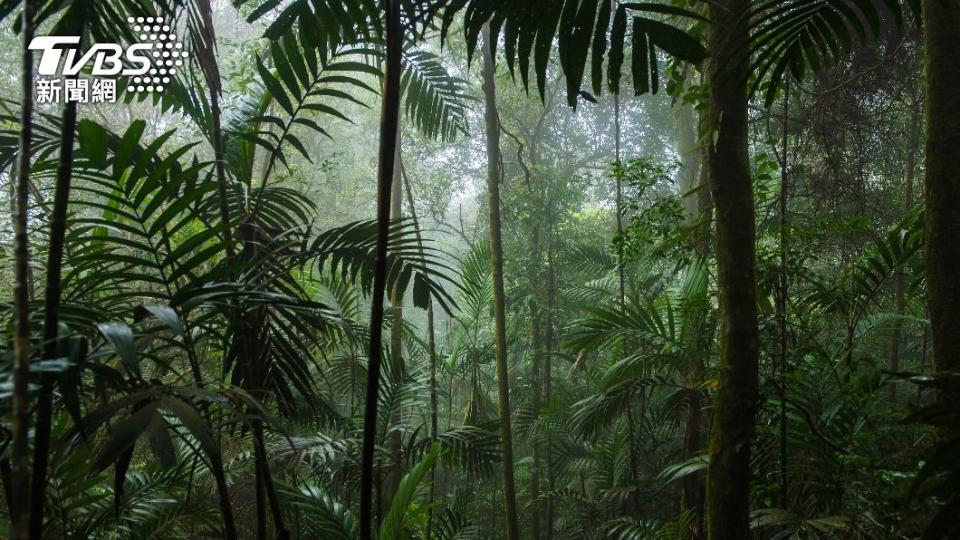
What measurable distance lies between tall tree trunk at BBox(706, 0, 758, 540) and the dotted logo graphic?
64.1 inches

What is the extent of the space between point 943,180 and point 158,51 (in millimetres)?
2303

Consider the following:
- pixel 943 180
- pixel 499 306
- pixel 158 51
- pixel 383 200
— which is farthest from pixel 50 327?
pixel 499 306

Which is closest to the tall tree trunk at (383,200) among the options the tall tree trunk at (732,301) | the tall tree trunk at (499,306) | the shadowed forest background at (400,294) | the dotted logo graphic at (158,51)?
the shadowed forest background at (400,294)

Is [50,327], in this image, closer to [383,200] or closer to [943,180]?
[383,200]

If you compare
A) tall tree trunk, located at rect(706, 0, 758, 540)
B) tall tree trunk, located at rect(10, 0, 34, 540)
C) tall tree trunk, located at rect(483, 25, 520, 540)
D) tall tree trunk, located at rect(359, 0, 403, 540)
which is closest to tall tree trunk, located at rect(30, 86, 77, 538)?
tall tree trunk, located at rect(10, 0, 34, 540)

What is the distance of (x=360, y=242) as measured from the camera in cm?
189

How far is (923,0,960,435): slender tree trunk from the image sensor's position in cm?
174

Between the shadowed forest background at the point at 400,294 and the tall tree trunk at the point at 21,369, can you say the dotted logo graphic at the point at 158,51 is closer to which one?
the shadowed forest background at the point at 400,294

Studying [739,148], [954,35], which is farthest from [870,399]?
[954,35]

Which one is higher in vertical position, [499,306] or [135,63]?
[135,63]

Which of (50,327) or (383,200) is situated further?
(383,200)

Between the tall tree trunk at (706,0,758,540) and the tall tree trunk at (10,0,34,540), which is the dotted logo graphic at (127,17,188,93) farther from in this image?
the tall tree trunk at (706,0,758,540)

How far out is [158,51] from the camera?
190 centimetres

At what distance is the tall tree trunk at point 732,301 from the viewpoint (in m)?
1.92
